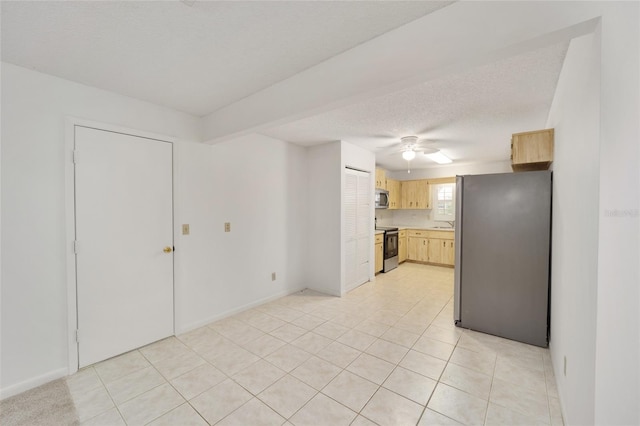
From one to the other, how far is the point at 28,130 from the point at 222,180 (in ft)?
5.56

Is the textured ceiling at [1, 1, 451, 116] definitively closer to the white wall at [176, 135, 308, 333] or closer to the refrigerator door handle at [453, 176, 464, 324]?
the white wall at [176, 135, 308, 333]

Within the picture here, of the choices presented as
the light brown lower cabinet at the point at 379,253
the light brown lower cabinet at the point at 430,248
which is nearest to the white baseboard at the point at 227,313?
the light brown lower cabinet at the point at 379,253

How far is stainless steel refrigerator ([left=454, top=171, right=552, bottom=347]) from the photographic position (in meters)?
2.70

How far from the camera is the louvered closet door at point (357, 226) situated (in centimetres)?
441

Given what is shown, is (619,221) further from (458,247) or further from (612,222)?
(458,247)

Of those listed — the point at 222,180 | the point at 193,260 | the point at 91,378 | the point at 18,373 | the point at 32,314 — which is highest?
the point at 222,180

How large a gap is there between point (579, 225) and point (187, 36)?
263cm

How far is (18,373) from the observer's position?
2027 millimetres

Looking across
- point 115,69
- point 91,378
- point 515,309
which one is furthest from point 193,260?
point 515,309

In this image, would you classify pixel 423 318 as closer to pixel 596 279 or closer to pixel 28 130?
pixel 596 279

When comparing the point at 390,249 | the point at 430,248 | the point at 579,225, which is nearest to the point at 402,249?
the point at 430,248

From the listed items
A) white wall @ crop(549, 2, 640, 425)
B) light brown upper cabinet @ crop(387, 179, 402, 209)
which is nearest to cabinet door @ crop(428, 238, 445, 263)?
light brown upper cabinet @ crop(387, 179, 402, 209)

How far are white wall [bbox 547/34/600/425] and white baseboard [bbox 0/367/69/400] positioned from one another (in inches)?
143

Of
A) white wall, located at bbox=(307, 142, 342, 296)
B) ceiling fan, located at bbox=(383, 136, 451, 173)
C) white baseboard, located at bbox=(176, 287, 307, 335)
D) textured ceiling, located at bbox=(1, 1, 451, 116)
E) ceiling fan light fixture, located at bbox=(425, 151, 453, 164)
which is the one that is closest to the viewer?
textured ceiling, located at bbox=(1, 1, 451, 116)
